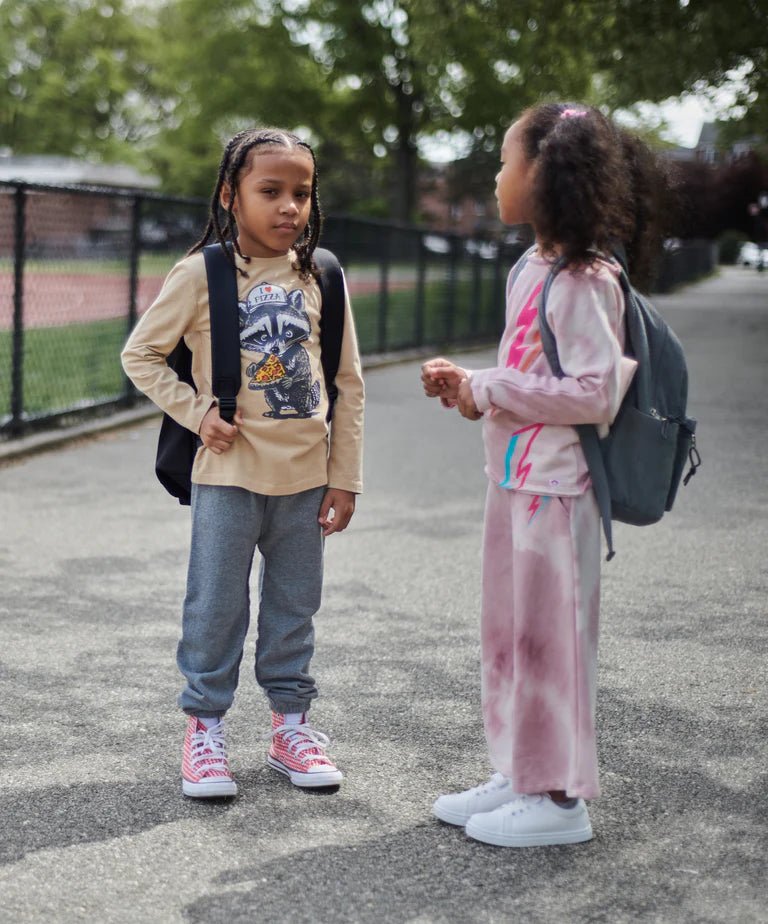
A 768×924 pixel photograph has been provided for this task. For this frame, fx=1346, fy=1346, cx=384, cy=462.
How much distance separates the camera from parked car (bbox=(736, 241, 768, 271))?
6132 cm

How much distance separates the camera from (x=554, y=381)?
2762 millimetres

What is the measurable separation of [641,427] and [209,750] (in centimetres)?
132

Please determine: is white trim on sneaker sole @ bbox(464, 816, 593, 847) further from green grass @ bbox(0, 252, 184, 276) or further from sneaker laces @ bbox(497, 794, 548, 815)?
green grass @ bbox(0, 252, 184, 276)

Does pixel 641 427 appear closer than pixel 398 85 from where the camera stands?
Yes

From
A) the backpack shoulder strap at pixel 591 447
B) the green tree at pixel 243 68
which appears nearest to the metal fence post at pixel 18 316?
the backpack shoulder strap at pixel 591 447

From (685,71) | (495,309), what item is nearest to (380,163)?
(495,309)

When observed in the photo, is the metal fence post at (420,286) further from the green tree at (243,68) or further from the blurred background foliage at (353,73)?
the green tree at (243,68)

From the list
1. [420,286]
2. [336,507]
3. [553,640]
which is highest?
[420,286]

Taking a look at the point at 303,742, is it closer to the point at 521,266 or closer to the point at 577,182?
the point at 521,266

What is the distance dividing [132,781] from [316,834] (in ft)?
1.83

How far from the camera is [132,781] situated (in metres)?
3.32

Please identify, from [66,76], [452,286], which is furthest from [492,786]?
[66,76]

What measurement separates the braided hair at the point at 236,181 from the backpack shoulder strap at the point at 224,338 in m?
0.07

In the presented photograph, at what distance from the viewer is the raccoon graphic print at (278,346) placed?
314cm
